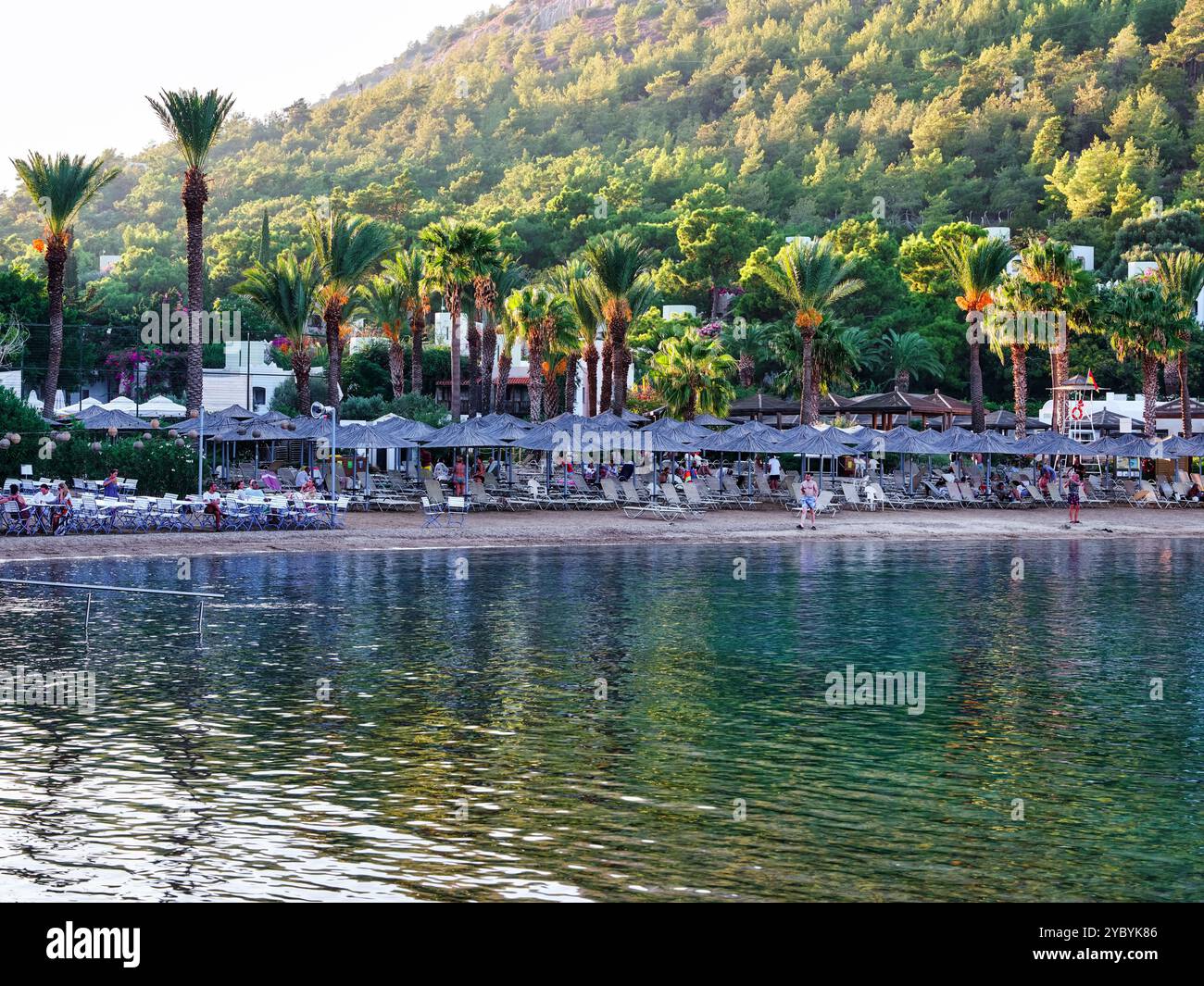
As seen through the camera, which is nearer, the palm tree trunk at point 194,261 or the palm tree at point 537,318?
the palm tree trunk at point 194,261

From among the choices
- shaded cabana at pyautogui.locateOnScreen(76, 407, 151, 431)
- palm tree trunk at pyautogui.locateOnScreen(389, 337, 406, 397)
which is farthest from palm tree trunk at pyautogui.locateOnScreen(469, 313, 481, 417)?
shaded cabana at pyautogui.locateOnScreen(76, 407, 151, 431)

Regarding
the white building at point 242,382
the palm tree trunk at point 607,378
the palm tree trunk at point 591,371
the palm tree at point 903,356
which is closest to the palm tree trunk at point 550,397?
the palm tree trunk at point 591,371

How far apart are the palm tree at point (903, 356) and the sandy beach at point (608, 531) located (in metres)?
33.5

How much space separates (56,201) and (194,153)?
5.15 metres

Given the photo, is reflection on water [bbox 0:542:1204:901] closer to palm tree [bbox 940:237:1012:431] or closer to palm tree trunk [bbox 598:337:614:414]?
palm tree [bbox 940:237:1012:431]

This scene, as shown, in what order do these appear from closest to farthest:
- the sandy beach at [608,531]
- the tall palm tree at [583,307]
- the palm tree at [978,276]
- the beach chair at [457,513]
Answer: the sandy beach at [608,531] → the beach chair at [457,513] → the palm tree at [978,276] → the tall palm tree at [583,307]

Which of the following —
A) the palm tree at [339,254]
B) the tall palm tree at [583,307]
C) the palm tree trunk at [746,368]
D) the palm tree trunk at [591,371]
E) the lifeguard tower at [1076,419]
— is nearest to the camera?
the palm tree at [339,254]

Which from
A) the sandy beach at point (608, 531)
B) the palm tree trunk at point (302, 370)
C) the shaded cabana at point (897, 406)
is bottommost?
the sandy beach at point (608, 531)

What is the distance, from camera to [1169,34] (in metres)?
162

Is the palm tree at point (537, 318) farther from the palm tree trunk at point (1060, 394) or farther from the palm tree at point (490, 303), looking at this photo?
the palm tree trunk at point (1060, 394)

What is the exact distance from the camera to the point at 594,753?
10.4 m

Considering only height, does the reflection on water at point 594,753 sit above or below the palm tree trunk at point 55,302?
below

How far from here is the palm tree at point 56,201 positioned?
43750mm
